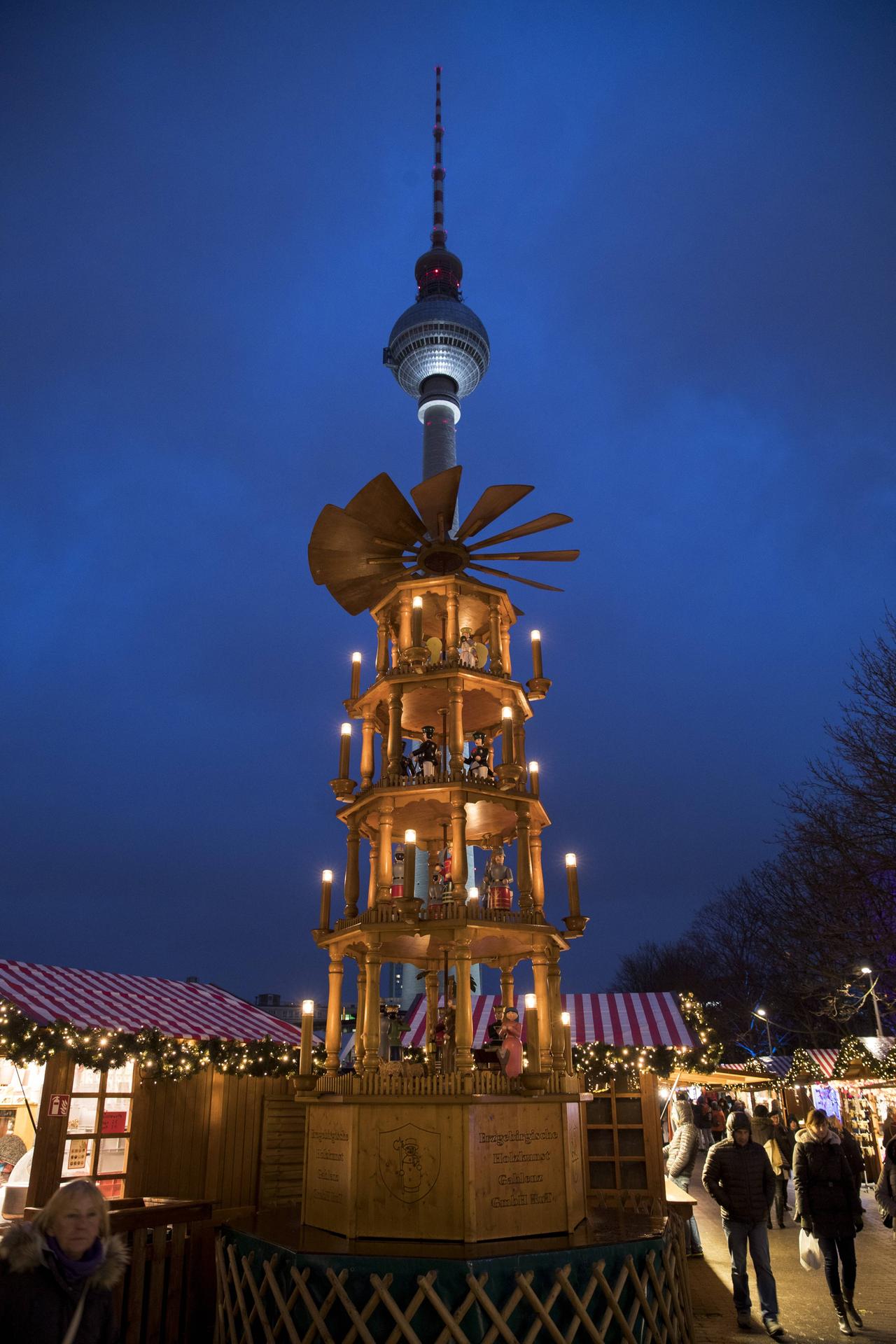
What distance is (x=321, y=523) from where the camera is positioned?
36.8 feet

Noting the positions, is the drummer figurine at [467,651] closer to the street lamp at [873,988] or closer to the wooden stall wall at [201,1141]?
the wooden stall wall at [201,1141]

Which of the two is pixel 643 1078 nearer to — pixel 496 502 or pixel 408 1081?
pixel 408 1081

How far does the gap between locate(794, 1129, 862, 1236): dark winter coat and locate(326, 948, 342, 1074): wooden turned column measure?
546cm

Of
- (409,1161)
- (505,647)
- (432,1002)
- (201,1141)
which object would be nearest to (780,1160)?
(432,1002)

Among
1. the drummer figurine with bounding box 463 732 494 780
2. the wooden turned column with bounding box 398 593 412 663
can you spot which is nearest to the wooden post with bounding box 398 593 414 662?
the wooden turned column with bounding box 398 593 412 663

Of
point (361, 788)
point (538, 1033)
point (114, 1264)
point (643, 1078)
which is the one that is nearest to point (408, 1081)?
point (538, 1033)

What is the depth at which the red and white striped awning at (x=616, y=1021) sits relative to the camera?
15.4 metres

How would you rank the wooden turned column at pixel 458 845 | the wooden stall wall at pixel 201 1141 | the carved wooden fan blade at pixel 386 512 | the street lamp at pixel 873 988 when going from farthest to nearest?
the street lamp at pixel 873 988 → the wooden stall wall at pixel 201 1141 → the carved wooden fan blade at pixel 386 512 → the wooden turned column at pixel 458 845

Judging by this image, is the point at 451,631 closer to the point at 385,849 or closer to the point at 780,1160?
the point at 385,849

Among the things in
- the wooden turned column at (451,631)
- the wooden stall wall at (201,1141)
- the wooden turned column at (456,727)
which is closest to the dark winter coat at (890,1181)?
the wooden turned column at (456,727)

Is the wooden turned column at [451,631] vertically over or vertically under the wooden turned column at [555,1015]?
over

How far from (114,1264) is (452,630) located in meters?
7.83

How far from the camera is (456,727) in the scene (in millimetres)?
10422

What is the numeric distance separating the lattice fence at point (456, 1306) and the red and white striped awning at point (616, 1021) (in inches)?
265
